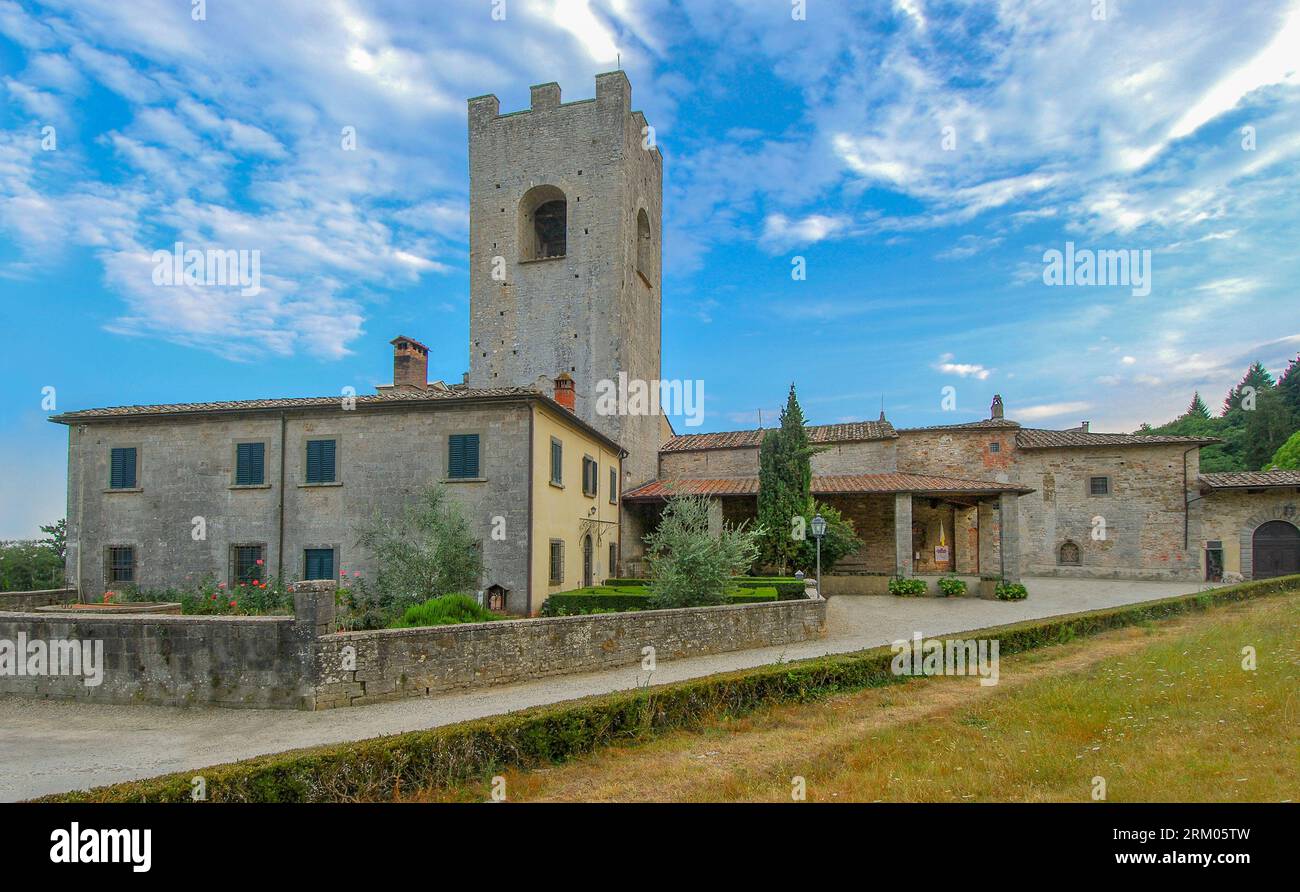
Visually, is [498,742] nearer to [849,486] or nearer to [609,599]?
[609,599]

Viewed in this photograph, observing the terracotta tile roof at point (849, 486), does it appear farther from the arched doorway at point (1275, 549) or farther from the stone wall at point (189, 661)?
the stone wall at point (189, 661)

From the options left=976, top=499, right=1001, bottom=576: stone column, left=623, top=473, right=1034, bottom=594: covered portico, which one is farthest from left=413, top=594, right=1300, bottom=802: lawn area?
left=976, top=499, right=1001, bottom=576: stone column

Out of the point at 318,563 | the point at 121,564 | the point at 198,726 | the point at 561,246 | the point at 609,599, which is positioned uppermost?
the point at 561,246

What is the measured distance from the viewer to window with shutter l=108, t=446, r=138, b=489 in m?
19.6

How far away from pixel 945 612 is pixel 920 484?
22.2 ft

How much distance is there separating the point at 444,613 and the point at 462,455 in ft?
18.3

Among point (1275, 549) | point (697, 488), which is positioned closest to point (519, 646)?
point (697, 488)

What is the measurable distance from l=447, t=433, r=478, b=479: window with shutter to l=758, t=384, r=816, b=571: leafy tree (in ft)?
36.9

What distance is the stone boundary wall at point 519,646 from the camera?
10469mm

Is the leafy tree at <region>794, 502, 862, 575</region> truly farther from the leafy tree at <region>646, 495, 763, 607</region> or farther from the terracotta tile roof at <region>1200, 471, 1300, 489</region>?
the terracotta tile roof at <region>1200, 471, 1300, 489</region>

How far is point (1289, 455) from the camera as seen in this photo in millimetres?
44688
